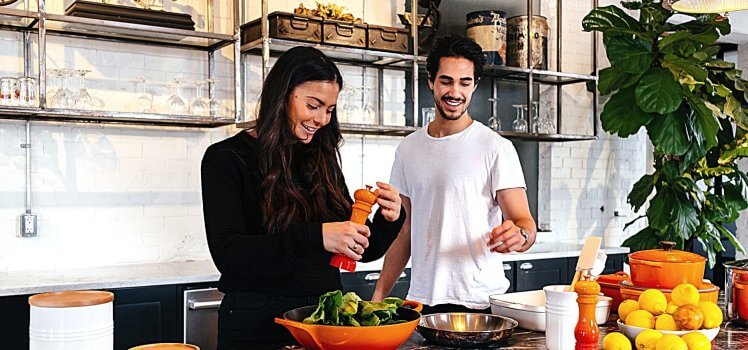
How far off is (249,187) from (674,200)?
12.2 ft

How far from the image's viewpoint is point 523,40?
17.9ft

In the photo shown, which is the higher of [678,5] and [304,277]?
[678,5]

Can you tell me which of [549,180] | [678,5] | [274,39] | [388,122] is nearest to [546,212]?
[549,180]

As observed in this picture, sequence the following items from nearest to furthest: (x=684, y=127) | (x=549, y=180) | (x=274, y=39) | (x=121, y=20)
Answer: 1. (x=121, y=20)
2. (x=274, y=39)
3. (x=684, y=127)
4. (x=549, y=180)

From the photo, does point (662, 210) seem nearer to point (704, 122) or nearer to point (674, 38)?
point (704, 122)

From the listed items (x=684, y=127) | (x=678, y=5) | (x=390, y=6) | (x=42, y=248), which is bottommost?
(x=42, y=248)

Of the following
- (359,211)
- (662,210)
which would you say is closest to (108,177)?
(359,211)

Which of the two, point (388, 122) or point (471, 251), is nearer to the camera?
point (471, 251)

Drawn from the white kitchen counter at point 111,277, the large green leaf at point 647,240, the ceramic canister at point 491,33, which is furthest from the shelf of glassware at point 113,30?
the large green leaf at point 647,240

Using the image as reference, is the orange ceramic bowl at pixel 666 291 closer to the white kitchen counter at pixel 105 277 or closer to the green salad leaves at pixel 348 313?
the green salad leaves at pixel 348 313

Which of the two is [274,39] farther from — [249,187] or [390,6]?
[249,187]

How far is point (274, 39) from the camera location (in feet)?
14.8

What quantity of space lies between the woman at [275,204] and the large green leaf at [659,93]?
2.94 meters

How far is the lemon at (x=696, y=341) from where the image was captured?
2.02m
